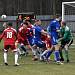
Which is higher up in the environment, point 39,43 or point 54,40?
point 54,40

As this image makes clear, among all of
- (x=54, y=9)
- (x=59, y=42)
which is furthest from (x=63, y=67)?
(x=54, y=9)

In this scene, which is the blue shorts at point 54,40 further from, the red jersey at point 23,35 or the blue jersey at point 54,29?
Answer: the red jersey at point 23,35

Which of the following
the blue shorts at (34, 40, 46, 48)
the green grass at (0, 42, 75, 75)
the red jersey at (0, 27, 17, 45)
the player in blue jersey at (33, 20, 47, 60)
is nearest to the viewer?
the green grass at (0, 42, 75, 75)

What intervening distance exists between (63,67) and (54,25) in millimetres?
2505

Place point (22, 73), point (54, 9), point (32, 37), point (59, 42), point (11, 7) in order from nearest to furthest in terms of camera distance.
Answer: point (22, 73) → point (59, 42) → point (32, 37) → point (54, 9) → point (11, 7)

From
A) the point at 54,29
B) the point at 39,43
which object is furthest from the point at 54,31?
the point at 39,43

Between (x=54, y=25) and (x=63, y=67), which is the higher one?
(x=54, y=25)

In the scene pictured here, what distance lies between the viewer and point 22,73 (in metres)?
14.4

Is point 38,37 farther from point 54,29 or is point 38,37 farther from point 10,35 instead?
point 10,35

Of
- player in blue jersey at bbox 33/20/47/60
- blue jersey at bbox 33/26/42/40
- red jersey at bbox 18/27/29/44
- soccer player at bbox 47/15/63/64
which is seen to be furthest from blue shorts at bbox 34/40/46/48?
red jersey at bbox 18/27/29/44

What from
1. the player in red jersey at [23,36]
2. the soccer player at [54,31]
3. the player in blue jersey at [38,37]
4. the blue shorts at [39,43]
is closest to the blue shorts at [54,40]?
the soccer player at [54,31]

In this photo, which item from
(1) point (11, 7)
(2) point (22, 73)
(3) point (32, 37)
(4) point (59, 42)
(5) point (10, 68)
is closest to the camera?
(2) point (22, 73)

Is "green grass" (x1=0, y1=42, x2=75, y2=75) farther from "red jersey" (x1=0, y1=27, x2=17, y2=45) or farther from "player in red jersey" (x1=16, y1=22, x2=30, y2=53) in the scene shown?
"player in red jersey" (x1=16, y1=22, x2=30, y2=53)

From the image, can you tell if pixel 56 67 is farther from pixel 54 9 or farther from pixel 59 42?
pixel 54 9
